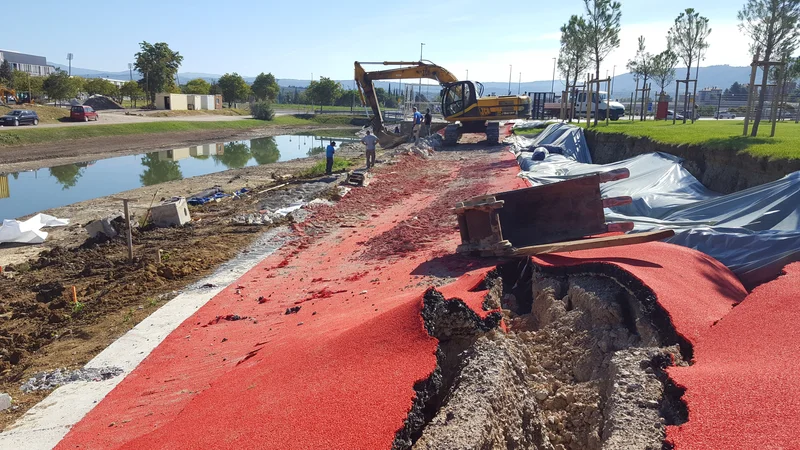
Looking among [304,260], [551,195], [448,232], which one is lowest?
[304,260]

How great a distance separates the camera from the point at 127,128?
146ft

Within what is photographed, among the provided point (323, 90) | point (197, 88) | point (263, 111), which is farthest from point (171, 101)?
point (323, 90)

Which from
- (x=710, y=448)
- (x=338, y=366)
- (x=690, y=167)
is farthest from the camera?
(x=690, y=167)

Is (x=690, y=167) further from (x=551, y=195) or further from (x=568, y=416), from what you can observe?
(x=568, y=416)

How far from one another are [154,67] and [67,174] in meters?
44.7

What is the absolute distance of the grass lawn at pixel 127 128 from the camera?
35.6m

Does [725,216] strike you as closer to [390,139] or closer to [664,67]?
[390,139]

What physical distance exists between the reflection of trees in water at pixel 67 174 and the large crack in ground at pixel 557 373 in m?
24.2

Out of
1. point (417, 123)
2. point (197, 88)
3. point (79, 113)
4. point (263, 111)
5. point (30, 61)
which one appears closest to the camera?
point (417, 123)

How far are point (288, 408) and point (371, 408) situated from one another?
31.5 inches

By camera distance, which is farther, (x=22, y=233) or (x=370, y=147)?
(x=370, y=147)

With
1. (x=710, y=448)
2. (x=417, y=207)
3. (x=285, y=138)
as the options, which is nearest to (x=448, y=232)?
(x=417, y=207)

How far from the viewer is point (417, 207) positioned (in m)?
16.3

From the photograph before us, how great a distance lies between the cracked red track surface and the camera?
4824 millimetres
